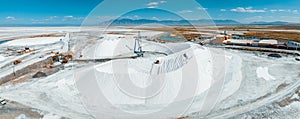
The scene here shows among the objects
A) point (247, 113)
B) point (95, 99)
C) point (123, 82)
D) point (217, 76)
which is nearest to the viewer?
point (247, 113)

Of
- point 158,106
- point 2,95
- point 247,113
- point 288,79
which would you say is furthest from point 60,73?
point 288,79

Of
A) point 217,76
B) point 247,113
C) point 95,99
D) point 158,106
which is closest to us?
point 247,113

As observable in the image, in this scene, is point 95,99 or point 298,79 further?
point 298,79

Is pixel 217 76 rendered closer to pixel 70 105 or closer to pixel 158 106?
pixel 158 106

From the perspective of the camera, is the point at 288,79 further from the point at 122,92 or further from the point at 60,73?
the point at 60,73

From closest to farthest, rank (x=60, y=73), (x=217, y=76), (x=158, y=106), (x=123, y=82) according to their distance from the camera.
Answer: (x=158, y=106), (x=123, y=82), (x=217, y=76), (x=60, y=73)

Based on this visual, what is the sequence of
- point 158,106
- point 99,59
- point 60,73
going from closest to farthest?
point 158,106 < point 60,73 < point 99,59

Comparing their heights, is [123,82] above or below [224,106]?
above

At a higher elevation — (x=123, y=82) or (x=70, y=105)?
(x=123, y=82)

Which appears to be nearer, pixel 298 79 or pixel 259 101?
pixel 259 101

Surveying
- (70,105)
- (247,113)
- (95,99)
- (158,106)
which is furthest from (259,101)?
(70,105)
